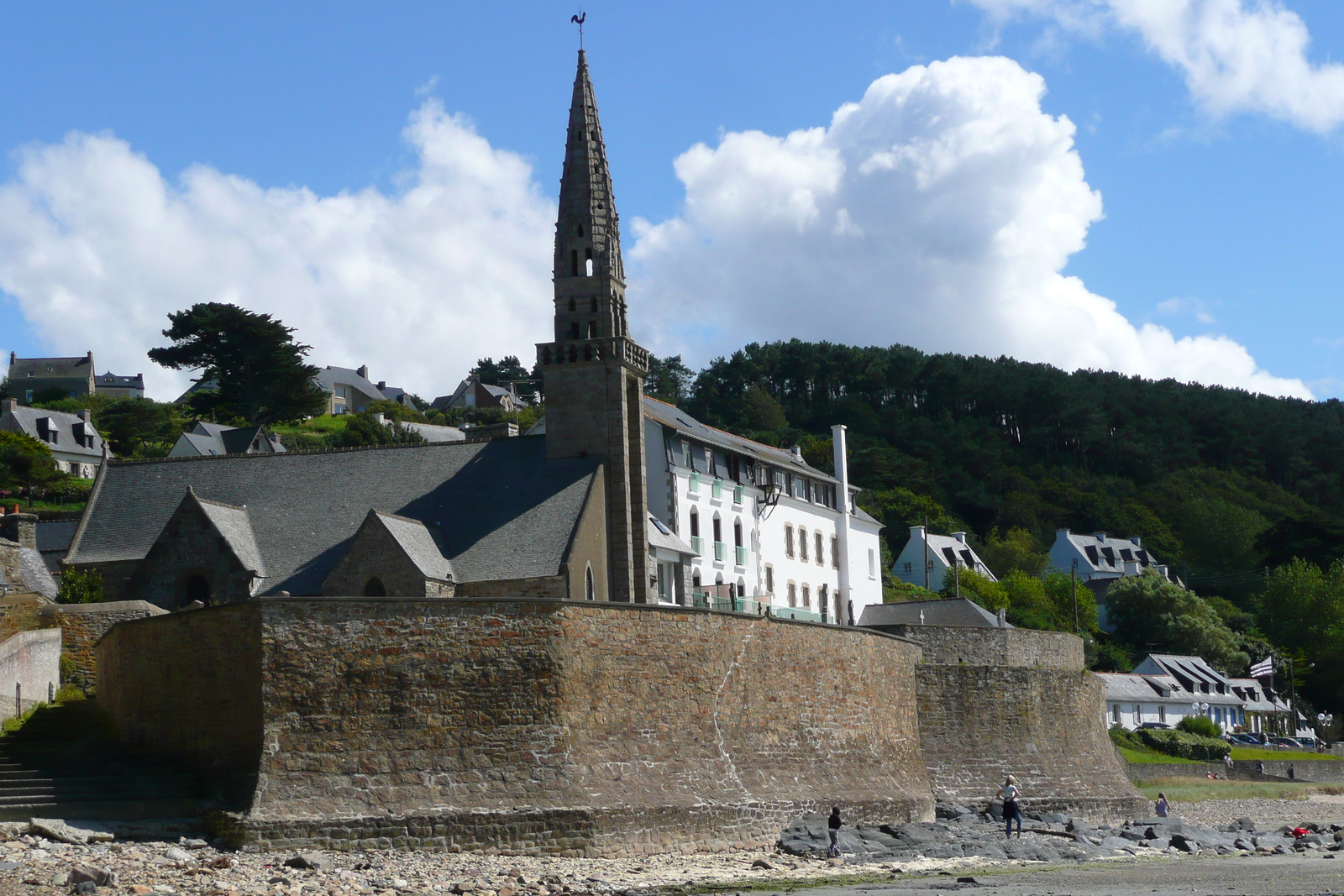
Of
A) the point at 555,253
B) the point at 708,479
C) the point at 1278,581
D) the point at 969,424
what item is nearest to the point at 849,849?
the point at 555,253

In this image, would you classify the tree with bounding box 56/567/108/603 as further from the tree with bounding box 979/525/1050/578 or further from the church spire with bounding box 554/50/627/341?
the tree with bounding box 979/525/1050/578

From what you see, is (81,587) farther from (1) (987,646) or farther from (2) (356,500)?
(1) (987,646)

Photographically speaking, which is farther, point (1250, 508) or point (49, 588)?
point (1250, 508)

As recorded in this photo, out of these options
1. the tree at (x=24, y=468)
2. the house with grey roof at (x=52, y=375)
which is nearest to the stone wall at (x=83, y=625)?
the tree at (x=24, y=468)

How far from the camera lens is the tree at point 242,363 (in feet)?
276

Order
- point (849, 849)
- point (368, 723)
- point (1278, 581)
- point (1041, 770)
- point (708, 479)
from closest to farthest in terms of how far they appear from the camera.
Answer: point (368, 723), point (849, 849), point (1041, 770), point (708, 479), point (1278, 581)

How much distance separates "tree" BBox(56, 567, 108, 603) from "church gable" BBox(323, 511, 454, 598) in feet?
20.3

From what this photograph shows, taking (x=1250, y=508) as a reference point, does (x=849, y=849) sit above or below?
below

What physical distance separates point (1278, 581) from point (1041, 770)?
52247 millimetres

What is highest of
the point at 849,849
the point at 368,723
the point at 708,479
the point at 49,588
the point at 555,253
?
the point at 555,253

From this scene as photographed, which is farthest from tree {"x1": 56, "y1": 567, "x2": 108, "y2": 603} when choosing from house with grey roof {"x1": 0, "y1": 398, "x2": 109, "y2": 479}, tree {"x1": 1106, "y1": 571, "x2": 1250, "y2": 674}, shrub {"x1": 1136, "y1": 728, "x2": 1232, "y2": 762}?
tree {"x1": 1106, "y1": 571, "x2": 1250, "y2": 674}

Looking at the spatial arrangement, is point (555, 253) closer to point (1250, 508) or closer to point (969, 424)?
point (969, 424)

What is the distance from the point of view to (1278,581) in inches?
3324

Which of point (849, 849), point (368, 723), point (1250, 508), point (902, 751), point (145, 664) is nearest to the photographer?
point (368, 723)
